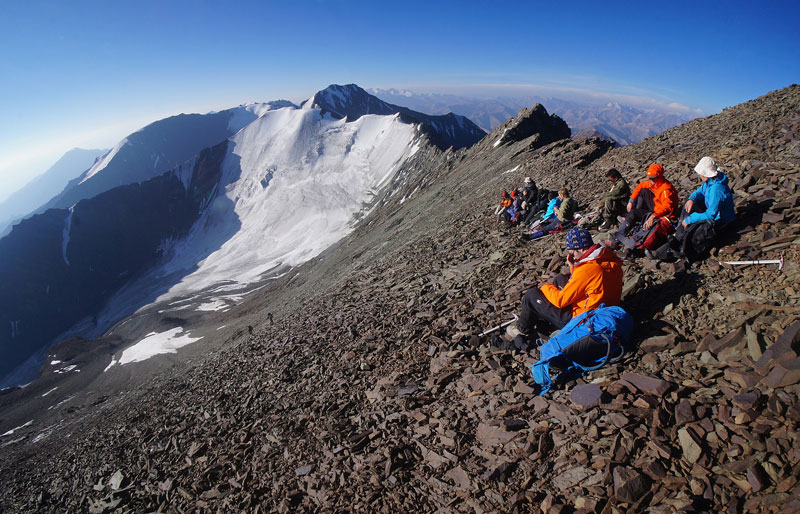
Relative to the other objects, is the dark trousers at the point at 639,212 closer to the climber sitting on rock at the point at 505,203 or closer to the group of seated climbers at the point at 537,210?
the group of seated climbers at the point at 537,210

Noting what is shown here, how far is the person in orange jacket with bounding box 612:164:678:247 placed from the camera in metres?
7.91

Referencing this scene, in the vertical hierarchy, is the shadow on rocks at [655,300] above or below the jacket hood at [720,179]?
below

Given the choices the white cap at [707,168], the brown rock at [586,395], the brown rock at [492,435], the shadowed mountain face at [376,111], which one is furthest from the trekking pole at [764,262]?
the shadowed mountain face at [376,111]

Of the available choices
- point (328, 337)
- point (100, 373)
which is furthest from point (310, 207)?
point (328, 337)

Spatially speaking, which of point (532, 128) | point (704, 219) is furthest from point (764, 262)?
point (532, 128)

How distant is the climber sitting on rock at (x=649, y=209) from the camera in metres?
7.75

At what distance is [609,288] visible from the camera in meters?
5.52

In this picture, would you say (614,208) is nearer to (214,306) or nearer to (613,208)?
(613,208)

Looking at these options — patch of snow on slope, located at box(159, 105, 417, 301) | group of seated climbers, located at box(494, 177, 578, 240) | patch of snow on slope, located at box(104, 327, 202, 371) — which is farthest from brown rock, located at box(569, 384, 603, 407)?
patch of snow on slope, located at box(159, 105, 417, 301)

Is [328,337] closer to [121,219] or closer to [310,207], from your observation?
[310,207]

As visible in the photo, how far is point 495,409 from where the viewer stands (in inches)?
213

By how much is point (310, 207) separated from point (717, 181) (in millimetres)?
76753

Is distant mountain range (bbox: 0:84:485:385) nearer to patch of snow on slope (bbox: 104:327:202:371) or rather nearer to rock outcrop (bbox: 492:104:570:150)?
patch of snow on slope (bbox: 104:327:202:371)

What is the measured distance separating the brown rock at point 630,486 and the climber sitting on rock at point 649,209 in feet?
17.9
